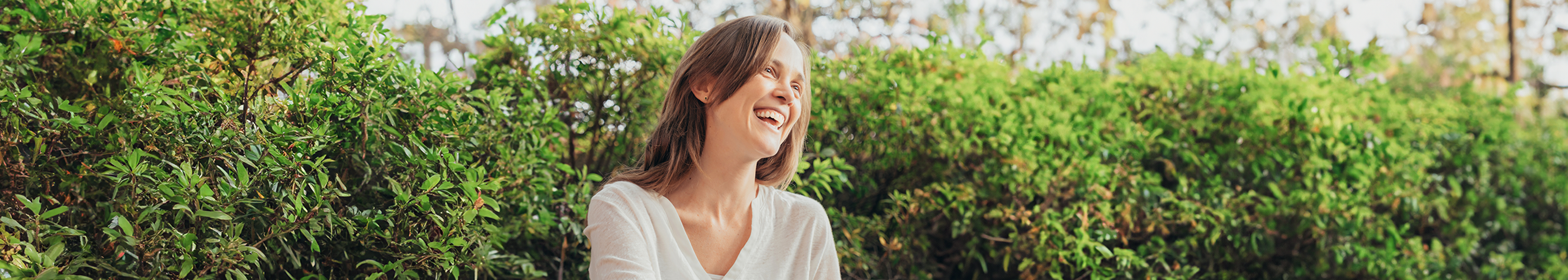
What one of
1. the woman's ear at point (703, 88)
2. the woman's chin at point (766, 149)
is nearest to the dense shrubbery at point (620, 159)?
the woman's ear at point (703, 88)

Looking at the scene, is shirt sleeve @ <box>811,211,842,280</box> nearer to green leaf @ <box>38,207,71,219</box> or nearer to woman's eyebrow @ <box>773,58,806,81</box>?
woman's eyebrow @ <box>773,58,806,81</box>

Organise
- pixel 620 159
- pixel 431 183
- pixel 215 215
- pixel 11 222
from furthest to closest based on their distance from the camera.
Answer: pixel 620 159
pixel 431 183
pixel 215 215
pixel 11 222

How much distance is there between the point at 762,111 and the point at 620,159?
4.95 ft

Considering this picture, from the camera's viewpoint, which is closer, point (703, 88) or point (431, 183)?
point (703, 88)

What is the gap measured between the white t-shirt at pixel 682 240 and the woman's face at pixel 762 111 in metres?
0.20

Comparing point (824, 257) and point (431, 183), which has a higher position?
point (431, 183)

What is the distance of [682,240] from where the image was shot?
171cm

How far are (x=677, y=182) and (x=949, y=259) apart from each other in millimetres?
1745

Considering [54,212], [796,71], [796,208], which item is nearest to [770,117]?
[796,71]

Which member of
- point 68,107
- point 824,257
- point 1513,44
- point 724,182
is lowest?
point 1513,44

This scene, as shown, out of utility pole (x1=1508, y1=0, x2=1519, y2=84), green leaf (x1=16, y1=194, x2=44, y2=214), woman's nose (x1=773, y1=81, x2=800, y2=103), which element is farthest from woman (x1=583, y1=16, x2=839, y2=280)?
utility pole (x1=1508, y1=0, x2=1519, y2=84)

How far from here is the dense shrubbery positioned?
69.0 inches

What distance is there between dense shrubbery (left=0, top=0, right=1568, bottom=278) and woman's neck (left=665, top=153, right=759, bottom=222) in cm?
52

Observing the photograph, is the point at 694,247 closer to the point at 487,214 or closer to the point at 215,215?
the point at 487,214
